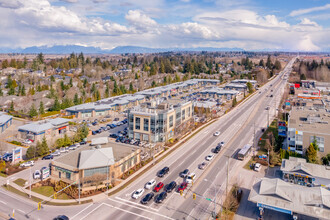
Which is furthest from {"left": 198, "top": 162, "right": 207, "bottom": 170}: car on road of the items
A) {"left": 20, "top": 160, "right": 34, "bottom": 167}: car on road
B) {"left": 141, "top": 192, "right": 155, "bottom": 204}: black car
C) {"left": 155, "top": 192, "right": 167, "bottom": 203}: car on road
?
{"left": 20, "top": 160, "right": 34, "bottom": 167}: car on road

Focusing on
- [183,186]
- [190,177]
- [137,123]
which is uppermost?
[137,123]

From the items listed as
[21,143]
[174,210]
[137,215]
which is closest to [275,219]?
[174,210]

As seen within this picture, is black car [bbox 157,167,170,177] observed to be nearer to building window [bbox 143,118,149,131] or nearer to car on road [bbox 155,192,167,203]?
car on road [bbox 155,192,167,203]

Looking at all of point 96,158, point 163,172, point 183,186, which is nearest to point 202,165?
point 163,172

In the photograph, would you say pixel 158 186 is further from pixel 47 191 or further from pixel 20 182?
pixel 20 182

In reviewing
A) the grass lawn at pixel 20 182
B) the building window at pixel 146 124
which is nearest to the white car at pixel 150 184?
the building window at pixel 146 124

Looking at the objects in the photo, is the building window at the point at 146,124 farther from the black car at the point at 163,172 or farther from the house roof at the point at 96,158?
the black car at the point at 163,172

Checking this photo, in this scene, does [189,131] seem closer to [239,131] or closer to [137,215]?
[239,131]

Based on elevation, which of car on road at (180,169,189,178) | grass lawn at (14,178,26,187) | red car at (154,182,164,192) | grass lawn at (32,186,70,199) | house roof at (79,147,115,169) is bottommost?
grass lawn at (32,186,70,199)
